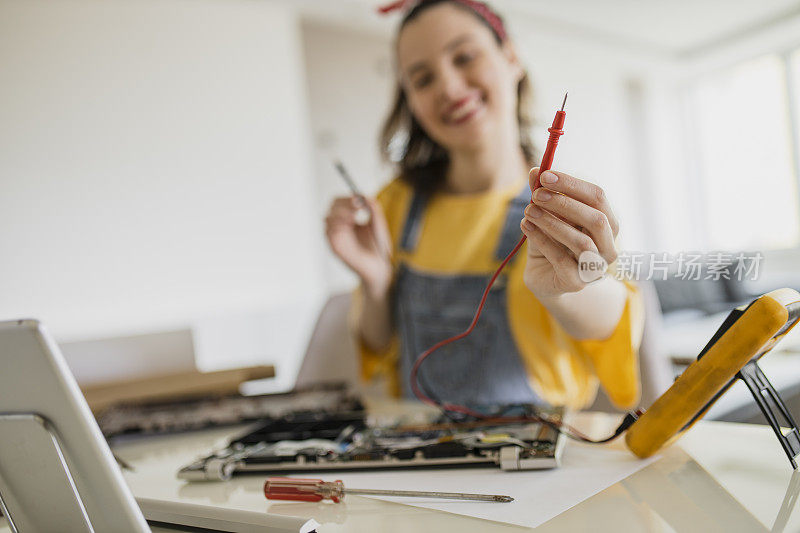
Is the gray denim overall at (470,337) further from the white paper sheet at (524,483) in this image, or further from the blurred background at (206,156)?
the blurred background at (206,156)

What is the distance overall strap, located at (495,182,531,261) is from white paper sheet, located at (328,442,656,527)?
1.27 feet

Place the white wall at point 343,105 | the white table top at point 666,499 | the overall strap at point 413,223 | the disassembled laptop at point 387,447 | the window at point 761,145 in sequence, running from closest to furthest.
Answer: the white table top at point 666,499, the disassembled laptop at point 387,447, the overall strap at point 413,223, the window at point 761,145, the white wall at point 343,105

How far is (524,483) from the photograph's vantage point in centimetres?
46

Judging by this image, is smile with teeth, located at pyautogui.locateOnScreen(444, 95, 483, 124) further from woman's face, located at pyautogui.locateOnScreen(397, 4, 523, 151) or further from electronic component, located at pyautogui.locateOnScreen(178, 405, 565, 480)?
electronic component, located at pyautogui.locateOnScreen(178, 405, 565, 480)

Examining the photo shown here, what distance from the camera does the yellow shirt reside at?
0.67 m

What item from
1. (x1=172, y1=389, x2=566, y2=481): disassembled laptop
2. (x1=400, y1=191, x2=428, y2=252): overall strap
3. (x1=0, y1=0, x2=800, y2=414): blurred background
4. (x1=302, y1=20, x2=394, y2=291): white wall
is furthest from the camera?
(x1=302, y1=20, x2=394, y2=291): white wall

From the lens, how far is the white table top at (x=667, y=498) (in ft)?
1.23

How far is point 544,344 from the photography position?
0.84 m

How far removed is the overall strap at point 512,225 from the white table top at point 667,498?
14.9 inches

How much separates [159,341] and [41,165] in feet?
5.98

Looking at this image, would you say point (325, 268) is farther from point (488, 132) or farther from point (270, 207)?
point (488, 132)

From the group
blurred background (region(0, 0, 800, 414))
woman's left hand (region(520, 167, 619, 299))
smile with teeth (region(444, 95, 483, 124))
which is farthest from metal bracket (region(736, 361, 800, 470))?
blurred background (region(0, 0, 800, 414))

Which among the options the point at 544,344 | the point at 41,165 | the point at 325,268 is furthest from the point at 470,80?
the point at 325,268

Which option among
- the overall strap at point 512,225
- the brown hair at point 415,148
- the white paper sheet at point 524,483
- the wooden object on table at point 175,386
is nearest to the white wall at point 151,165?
the wooden object on table at point 175,386
